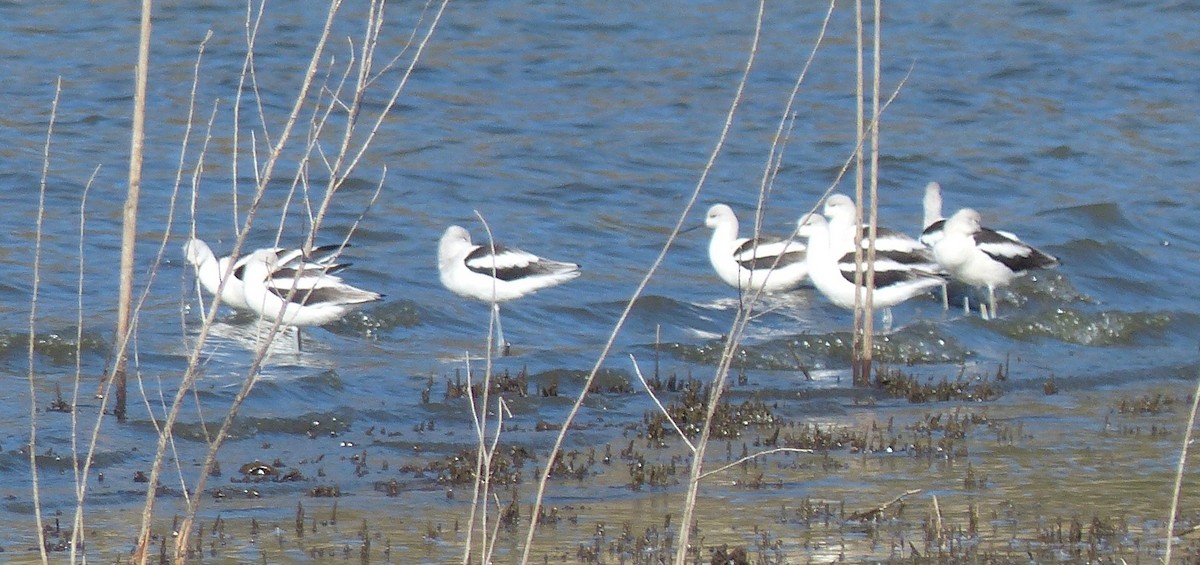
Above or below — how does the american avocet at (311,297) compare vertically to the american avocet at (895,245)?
below

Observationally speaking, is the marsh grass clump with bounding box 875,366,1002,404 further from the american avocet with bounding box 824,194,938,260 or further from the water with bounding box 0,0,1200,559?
the american avocet with bounding box 824,194,938,260

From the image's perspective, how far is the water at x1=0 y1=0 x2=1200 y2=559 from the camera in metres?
10.1

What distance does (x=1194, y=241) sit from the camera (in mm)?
17359

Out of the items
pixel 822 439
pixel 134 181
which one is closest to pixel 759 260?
pixel 822 439

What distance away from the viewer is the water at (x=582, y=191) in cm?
1013

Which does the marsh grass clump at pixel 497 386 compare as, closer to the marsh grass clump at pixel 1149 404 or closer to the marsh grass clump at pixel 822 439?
the marsh grass clump at pixel 822 439

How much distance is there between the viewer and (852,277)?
42.8 ft

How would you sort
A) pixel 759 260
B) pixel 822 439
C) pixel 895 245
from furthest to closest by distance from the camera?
pixel 759 260, pixel 895 245, pixel 822 439

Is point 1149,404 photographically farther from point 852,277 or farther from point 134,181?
point 134,181

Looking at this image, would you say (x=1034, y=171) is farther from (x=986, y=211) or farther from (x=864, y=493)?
(x=864, y=493)

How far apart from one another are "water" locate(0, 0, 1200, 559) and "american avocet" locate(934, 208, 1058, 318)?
0.43 m

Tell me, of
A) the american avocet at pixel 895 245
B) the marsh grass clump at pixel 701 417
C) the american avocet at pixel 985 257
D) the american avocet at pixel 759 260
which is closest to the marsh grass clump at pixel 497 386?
the marsh grass clump at pixel 701 417

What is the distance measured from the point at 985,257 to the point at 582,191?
5.56 metres

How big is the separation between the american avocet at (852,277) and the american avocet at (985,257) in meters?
0.69
